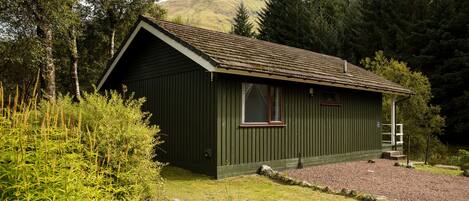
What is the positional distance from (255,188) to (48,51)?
35.5ft

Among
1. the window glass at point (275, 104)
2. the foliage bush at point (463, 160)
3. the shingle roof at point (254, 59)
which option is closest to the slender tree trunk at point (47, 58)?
the shingle roof at point (254, 59)

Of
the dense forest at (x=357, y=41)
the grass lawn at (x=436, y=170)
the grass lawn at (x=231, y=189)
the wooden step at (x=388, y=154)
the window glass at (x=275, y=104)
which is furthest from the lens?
the dense forest at (x=357, y=41)

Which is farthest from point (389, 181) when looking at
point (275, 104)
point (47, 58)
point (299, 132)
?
point (47, 58)

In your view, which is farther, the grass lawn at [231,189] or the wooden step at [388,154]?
the wooden step at [388,154]

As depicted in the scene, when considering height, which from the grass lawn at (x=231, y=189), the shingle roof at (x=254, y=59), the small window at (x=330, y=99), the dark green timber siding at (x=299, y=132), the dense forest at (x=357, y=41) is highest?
the dense forest at (x=357, y=41)

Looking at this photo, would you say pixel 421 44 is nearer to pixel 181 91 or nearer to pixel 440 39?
pixel 440 39

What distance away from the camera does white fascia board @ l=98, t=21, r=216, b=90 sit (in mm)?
9641

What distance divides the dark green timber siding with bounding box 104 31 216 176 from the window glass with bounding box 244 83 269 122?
1236 mm

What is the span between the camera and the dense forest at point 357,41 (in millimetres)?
20094

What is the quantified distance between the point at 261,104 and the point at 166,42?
3.36m

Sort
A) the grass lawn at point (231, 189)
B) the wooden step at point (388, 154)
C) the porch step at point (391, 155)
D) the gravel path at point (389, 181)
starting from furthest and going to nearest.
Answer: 1. the wooden step at point (388, 154)
2. the porch step at point (391, 155)
3. the gravel path at point (389, 181)
4. the grass lawn at point (231, 189)

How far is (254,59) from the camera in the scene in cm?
1135

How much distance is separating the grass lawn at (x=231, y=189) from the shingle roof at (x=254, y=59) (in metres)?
2.81

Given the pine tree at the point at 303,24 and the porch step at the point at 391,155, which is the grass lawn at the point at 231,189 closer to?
the porch step at the point at 391,155
